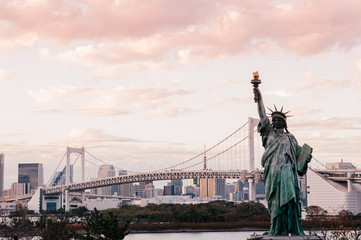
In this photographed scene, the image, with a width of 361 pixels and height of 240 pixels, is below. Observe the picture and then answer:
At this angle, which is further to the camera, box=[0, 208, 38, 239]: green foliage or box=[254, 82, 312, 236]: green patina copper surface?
box=[0, 208, 38, 239]: green foliage

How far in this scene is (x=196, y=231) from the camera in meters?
57.7

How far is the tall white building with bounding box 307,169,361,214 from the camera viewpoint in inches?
3187

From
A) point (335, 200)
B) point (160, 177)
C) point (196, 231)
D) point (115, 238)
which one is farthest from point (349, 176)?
point (115, 238)

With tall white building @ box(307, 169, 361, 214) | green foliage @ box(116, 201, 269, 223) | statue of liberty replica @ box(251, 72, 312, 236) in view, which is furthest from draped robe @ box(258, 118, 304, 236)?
tall white building @ box(307, 169, 361, 214)

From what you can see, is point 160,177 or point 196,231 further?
point 160,177

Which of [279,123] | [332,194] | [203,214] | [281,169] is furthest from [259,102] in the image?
[332,194]

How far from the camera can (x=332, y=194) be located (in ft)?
273

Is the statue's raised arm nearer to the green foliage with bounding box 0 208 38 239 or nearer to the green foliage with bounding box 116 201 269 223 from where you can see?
the green foliage with bounding box 0 208 38 239

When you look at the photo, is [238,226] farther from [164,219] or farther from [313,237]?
[313,237]

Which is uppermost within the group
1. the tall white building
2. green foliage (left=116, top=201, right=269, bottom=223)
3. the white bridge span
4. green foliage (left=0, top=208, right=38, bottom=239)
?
the white bridge span

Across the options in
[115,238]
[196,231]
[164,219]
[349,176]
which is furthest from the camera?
[349,176]

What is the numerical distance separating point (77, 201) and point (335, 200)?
51.3 meters

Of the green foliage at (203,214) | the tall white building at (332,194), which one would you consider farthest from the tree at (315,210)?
the green foliage at (203,214)

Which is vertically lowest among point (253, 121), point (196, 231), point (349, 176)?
point (196, 231)
